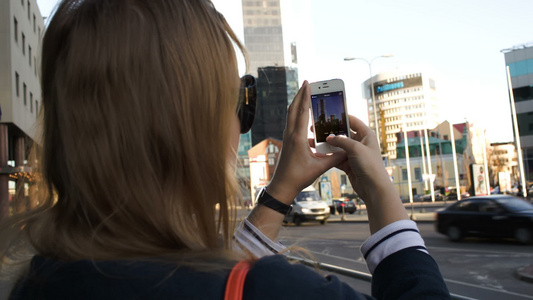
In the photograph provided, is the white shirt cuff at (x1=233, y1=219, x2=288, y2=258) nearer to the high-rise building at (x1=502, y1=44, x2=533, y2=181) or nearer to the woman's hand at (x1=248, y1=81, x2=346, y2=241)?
the woman's hand at (x1=248, y1=81, x2=346, y2=241)

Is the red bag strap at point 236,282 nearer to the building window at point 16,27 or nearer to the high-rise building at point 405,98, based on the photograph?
the building window at point 16,27

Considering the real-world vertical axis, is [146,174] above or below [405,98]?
below

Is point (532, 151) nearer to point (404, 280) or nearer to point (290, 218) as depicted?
point (290, 218)

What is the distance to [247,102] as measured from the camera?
135 cm

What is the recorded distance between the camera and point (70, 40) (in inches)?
36.1

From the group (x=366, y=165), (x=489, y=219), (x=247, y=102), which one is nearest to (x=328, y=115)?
(x=247, y=102)

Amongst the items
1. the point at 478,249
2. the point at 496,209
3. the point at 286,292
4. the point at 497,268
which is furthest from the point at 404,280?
the point at 496,209

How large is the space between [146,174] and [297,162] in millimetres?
521

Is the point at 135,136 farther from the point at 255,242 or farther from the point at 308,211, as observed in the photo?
the point at 308,211

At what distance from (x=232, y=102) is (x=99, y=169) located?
30 cm

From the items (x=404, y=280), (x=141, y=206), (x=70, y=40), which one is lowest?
(x=404, y=280)

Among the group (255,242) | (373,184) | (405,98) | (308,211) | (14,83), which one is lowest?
(308,211)

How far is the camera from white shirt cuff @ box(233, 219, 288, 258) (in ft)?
3.93

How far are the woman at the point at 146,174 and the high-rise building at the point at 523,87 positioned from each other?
5240cm
